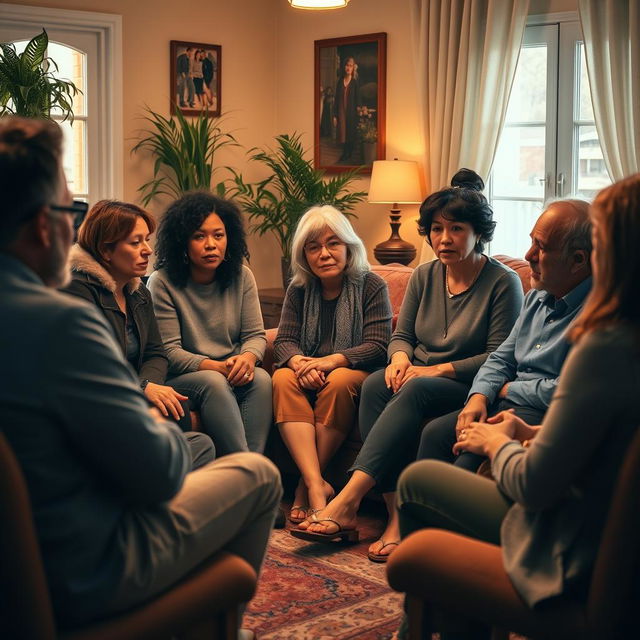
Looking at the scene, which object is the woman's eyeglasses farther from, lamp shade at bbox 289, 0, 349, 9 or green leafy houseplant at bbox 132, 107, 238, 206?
green leafy houseplant at bbox 132, 107, 238, 206

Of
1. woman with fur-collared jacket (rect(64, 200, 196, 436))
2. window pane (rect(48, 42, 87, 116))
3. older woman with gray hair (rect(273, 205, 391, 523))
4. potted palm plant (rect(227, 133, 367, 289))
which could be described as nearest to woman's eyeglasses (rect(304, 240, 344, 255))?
older woman with gray hair (rect(273, 205, 391, 523))

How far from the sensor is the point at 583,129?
17.4ft

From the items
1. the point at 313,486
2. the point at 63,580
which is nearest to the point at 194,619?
the point at 63,580

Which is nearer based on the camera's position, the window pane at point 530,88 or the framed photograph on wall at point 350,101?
the window pane at point 530,88

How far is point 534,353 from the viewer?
2.86m

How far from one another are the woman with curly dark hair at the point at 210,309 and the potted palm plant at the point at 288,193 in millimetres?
2367

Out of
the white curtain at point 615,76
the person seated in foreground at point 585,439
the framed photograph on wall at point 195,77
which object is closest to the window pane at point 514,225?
the white curtain at point 615,76

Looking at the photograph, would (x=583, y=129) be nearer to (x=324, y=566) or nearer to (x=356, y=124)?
(x=356, y=124)

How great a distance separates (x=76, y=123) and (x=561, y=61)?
2937mm

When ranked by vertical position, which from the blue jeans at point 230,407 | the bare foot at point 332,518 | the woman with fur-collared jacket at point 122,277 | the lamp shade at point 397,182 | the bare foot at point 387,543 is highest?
the lamp shade at point 397,182

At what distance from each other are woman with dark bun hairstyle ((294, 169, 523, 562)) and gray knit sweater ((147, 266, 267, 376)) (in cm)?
59

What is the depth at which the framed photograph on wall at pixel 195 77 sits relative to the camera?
6.14m

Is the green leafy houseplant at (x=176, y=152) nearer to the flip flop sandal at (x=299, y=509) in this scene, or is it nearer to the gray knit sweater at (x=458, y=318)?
the gray knit sweater at (x=458, y=318)

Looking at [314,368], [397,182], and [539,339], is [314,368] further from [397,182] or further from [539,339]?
[397,182]
